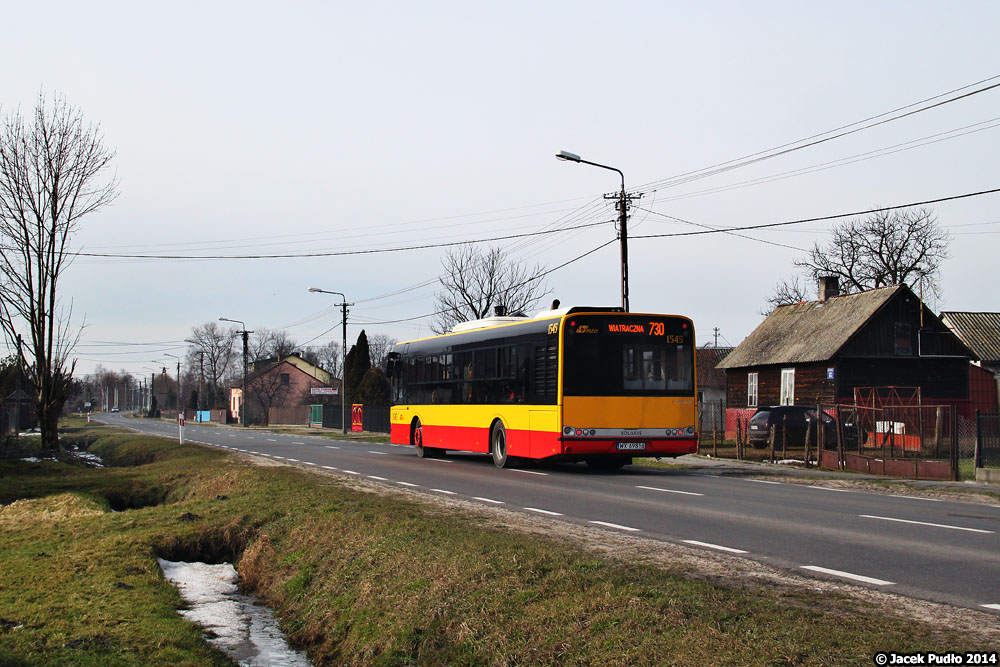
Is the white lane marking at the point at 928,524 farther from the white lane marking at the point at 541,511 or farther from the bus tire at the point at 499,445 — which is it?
the bus tire at the point at 499,445

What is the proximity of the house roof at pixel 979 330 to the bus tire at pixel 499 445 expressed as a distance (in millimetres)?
35178

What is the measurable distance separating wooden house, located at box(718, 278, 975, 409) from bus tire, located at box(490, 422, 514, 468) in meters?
23.5

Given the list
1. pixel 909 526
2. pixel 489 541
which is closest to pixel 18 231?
pixel 489 541

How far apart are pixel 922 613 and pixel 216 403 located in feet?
413

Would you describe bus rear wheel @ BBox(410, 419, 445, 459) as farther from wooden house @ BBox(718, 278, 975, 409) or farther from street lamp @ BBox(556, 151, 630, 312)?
wooden house @ BBox(718, 278, 975, 409)

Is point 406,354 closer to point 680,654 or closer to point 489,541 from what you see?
point 489,541

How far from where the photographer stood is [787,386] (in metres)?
44.4

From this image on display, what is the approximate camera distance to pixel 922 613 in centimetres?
639

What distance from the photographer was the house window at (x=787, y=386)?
1731 inches

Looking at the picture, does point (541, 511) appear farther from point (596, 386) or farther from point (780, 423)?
point (780, 423)

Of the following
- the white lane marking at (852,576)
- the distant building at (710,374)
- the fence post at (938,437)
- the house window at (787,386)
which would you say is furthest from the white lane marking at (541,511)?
the distant building at (710,374)

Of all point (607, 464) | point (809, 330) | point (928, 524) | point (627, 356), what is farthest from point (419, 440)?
point (809, 330)

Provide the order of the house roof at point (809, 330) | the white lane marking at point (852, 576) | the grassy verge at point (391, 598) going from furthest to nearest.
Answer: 1. the house roof at point (809, 330)
2. the white lane marking at point (852, 576)
3. the grassy verge at point (391, 598)

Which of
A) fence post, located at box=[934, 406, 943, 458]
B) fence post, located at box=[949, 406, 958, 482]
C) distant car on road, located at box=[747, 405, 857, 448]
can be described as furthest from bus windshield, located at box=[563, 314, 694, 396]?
distant car on road, located at box=[747, 405, 857, 448]
